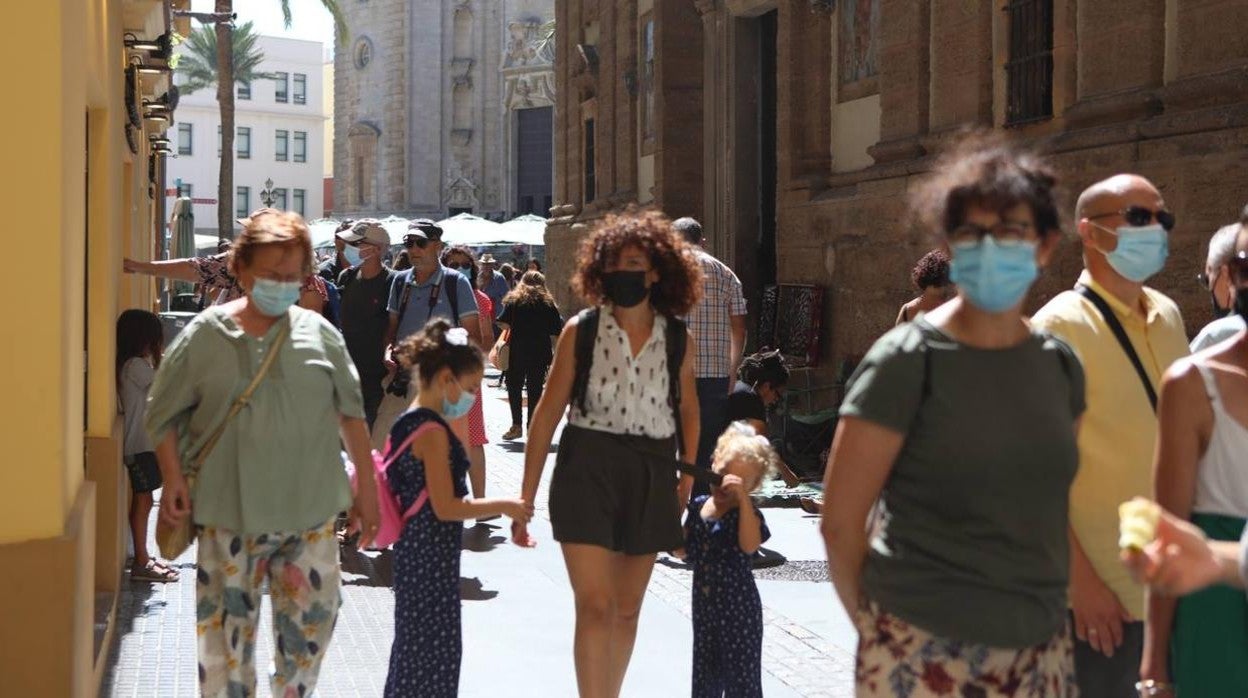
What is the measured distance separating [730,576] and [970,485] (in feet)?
8.38

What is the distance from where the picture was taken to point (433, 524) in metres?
6.13

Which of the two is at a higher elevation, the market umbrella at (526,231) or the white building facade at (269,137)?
the white building facade at (269,137)

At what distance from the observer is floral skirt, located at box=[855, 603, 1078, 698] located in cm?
373

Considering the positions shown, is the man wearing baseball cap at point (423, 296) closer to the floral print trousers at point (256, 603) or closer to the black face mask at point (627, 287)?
the black face mask at point (627, 287)

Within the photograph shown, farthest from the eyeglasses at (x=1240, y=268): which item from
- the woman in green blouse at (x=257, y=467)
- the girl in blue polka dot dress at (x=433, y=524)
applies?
the woman in green blouse at (x=257, y=467)

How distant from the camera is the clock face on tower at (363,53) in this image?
222 feet

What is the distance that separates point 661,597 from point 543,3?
56619mm

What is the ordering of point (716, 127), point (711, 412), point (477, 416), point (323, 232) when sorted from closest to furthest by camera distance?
point (711, 412) → point (477, 416) → point (716, 127) → point (323, 232)

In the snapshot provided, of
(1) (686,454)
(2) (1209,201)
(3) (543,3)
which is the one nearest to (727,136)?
(2) (1209,201)

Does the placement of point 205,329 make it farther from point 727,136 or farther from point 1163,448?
point 727,136

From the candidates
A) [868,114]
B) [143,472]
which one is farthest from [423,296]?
[868,114]

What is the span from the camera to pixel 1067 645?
388 cm

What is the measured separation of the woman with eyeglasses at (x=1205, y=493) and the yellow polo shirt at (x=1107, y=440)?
1.13ft

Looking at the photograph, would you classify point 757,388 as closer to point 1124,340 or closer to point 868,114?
point 1124,340
